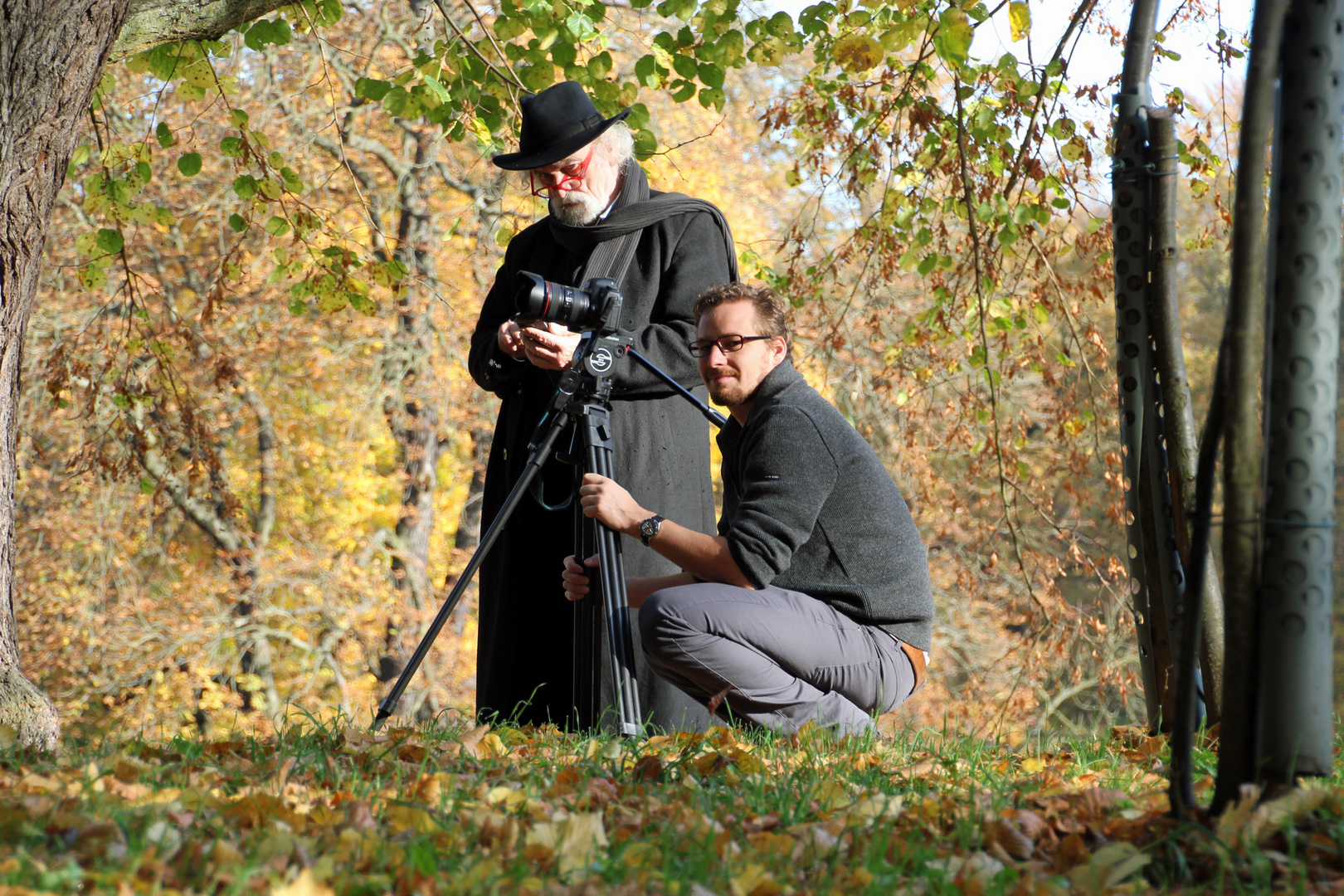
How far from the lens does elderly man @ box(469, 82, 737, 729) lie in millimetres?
3660

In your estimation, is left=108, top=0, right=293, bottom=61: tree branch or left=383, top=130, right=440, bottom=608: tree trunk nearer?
left=108, top=0, right=293, bottom=61: tree branch

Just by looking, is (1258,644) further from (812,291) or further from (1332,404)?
(812,291)

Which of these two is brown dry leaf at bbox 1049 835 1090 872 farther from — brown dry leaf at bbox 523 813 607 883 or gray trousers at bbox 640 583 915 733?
gray trousers at bbox 640 583 915 733

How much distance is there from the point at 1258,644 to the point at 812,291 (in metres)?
4.84

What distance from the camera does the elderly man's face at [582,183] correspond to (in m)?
3.67

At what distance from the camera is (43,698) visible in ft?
9.09

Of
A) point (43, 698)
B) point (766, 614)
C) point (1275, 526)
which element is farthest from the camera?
point (766, 614)

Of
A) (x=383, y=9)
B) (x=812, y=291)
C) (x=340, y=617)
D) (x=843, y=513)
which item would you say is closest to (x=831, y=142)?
(x=812, y=291)

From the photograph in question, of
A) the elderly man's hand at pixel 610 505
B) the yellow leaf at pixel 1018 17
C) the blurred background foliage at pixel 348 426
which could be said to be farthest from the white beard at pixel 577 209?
the blurred background foliage at pixel 348 426

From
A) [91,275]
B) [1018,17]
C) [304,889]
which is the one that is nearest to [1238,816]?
[304,889]

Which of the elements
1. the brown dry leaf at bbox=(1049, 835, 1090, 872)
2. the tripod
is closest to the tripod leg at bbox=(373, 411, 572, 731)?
the tripod

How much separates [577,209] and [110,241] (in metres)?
2.28

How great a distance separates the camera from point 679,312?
3.76 m

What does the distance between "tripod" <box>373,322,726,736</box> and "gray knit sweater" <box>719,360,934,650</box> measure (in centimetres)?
19
